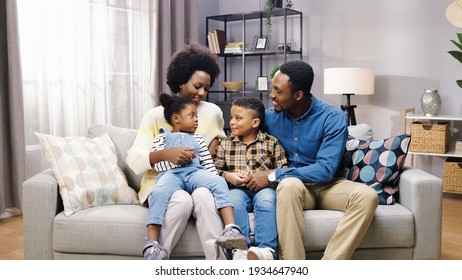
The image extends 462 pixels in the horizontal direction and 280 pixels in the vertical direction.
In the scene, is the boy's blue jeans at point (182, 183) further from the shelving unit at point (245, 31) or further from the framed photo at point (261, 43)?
the framed photo at point (261, 43)

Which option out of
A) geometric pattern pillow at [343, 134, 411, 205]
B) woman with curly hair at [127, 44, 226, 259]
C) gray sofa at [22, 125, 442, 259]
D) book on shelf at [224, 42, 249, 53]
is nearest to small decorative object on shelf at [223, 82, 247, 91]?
book on shelf at [224, 42, 249, 53]

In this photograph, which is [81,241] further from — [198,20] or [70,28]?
[198,20]

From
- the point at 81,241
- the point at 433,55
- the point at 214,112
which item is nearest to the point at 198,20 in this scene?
the point at 433,55

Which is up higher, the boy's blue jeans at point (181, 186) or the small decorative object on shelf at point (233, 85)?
the small decorative object on shelf at point (233, 85)

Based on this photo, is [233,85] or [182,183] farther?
[233,85]

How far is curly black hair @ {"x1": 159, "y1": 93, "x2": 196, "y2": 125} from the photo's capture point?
92.1 inches

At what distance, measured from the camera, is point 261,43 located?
5.19 meters

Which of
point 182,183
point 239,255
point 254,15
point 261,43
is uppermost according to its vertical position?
point 254,15

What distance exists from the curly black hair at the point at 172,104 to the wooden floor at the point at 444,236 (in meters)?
1.09

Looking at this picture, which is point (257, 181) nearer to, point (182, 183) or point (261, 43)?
point (182, 183)

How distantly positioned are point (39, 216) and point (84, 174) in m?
0.26

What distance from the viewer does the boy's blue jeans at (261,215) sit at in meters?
2.02

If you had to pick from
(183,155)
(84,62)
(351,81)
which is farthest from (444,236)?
(84,62)

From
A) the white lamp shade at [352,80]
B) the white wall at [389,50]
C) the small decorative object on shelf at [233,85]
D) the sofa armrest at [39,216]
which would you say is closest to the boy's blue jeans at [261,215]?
the sofa armrest at [39,216]
